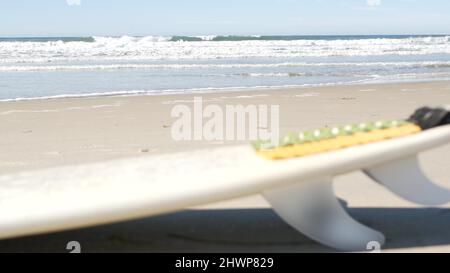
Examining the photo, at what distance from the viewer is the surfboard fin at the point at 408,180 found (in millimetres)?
2830

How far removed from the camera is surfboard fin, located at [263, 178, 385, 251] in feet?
8.84

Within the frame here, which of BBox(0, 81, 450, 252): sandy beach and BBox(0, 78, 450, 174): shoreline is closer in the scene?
BBox(0, 81, 450, 252): sandy beach

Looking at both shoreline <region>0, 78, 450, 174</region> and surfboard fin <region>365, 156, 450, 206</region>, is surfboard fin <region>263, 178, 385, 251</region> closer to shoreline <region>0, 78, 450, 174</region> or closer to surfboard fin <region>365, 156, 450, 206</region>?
surfboard fin <region>365, 156, 450, 206</region>

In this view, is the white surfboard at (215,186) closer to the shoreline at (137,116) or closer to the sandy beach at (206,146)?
the sandy beach at (206,146)

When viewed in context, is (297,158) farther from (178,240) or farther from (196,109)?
(196,109)

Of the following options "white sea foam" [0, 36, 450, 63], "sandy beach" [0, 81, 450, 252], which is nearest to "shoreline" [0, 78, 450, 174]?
"sandy beach" [0, 81, 450, 252]

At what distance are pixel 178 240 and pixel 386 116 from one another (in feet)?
16.3

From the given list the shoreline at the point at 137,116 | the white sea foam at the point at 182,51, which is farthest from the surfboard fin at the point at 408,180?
the white sea foam at the point at 182,51

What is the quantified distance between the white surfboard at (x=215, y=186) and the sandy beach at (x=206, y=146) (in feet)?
0.72

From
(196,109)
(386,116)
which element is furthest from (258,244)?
(196,109)

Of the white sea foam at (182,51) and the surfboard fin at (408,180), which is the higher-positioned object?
the surfboard fin at (408,180)

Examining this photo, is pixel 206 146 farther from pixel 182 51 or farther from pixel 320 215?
pixel 182 51

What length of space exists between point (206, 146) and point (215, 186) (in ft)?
9.69

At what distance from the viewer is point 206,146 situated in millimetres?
5445
